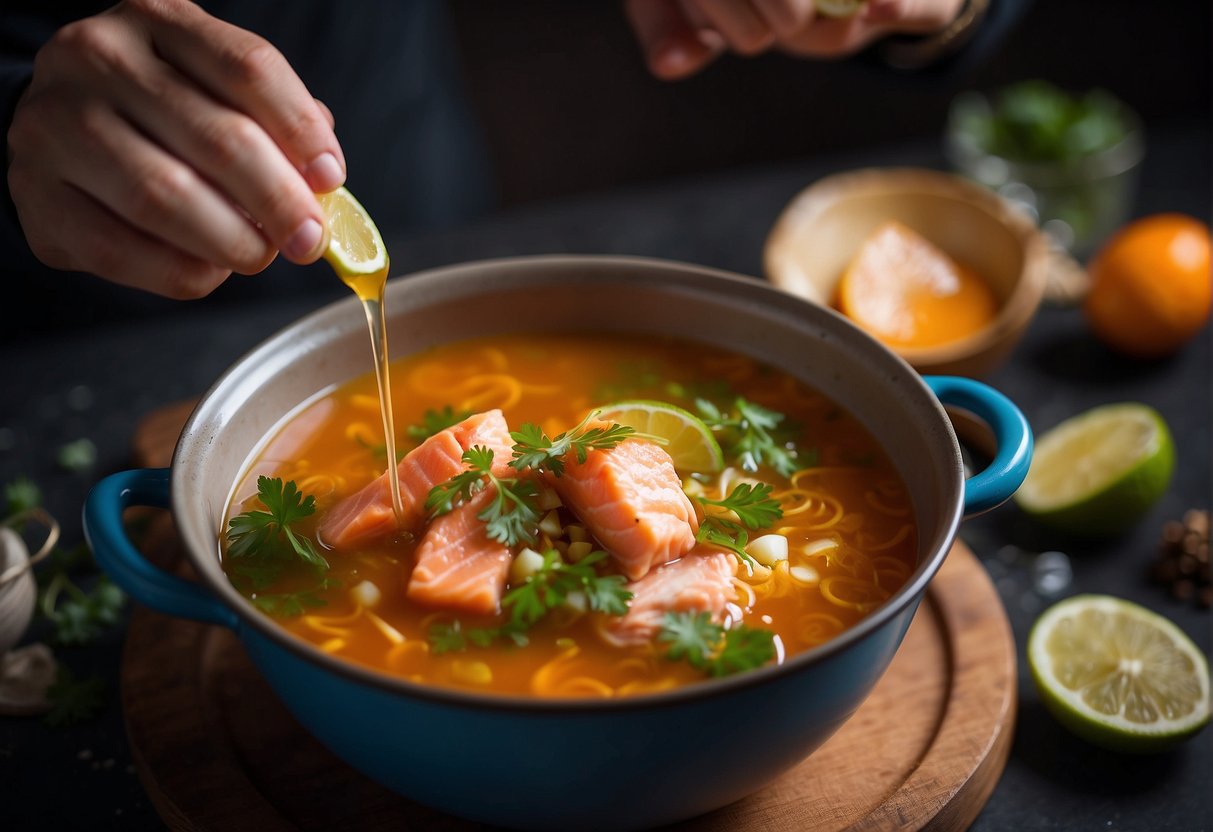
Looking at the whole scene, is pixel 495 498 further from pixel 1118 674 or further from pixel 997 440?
pixel 1118 674

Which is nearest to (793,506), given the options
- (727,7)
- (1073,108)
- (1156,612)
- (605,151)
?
(1156,612)

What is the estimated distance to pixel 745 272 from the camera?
4.12 metres

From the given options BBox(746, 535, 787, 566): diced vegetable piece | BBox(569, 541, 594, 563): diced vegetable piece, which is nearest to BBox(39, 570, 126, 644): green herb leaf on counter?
BBox(569, 541, 594, 563): diced vegetable piece

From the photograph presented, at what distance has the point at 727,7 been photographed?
10.0ft

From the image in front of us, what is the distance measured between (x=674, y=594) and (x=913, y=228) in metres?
2.33

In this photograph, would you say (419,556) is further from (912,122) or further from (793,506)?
(912,122)

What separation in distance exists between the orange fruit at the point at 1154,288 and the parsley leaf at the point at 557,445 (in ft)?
6.90

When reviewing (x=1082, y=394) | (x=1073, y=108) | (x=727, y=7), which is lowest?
(x=1082, y=394)

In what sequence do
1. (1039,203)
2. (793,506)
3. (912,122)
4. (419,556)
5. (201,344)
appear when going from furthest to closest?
1. (912,122)
2. (1039,203)
3. (201,344)
4. (793,506)
5. (419,556)

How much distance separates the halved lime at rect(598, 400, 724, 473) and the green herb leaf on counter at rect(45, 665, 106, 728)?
1.34 meters

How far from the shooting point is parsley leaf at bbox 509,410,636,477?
2.31m

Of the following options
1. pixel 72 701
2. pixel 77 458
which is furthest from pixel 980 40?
pixel 72 701

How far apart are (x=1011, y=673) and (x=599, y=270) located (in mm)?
1387

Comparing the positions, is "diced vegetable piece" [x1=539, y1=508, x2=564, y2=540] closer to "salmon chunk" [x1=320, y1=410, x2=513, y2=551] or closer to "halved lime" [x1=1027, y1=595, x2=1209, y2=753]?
"salmon chunk" [x1=320, y1=410, x2=513, y2=551]
